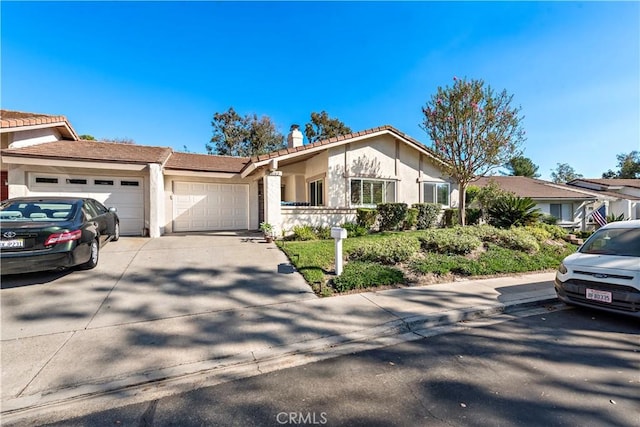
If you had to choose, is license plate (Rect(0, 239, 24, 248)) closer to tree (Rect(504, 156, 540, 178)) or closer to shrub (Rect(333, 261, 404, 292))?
shrub (Rect(333, 261, 404, 292))

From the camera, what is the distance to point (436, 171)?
46.9ft

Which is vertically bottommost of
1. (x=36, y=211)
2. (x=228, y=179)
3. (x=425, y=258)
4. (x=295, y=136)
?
(x=425, y=258)

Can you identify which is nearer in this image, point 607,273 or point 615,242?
point 607,273

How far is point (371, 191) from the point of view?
Result: 43.2 ft

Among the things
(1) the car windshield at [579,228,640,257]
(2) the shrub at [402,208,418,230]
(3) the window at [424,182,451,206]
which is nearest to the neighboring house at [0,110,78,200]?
(2) the shrub at [402,208,418,230]

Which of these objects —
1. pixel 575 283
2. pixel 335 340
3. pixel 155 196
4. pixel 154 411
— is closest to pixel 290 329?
pixel 335 340

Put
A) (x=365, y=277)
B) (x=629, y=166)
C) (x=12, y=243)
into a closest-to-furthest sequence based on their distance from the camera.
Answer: (x=12, y=243)
(x=365, y=277)
(x=629, y=166)

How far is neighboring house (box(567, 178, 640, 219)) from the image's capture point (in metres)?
25.7

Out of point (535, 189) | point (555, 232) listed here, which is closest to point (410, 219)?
point (555, 232)

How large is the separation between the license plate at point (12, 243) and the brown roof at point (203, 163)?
7302mm

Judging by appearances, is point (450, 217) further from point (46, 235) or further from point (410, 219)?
point (46, 235)

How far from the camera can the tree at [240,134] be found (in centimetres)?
3434

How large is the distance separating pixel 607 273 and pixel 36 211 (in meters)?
11.1

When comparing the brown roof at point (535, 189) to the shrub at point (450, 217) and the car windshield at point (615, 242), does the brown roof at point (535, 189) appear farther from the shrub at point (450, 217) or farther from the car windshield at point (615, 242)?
the car windshield at point (615, 242)
